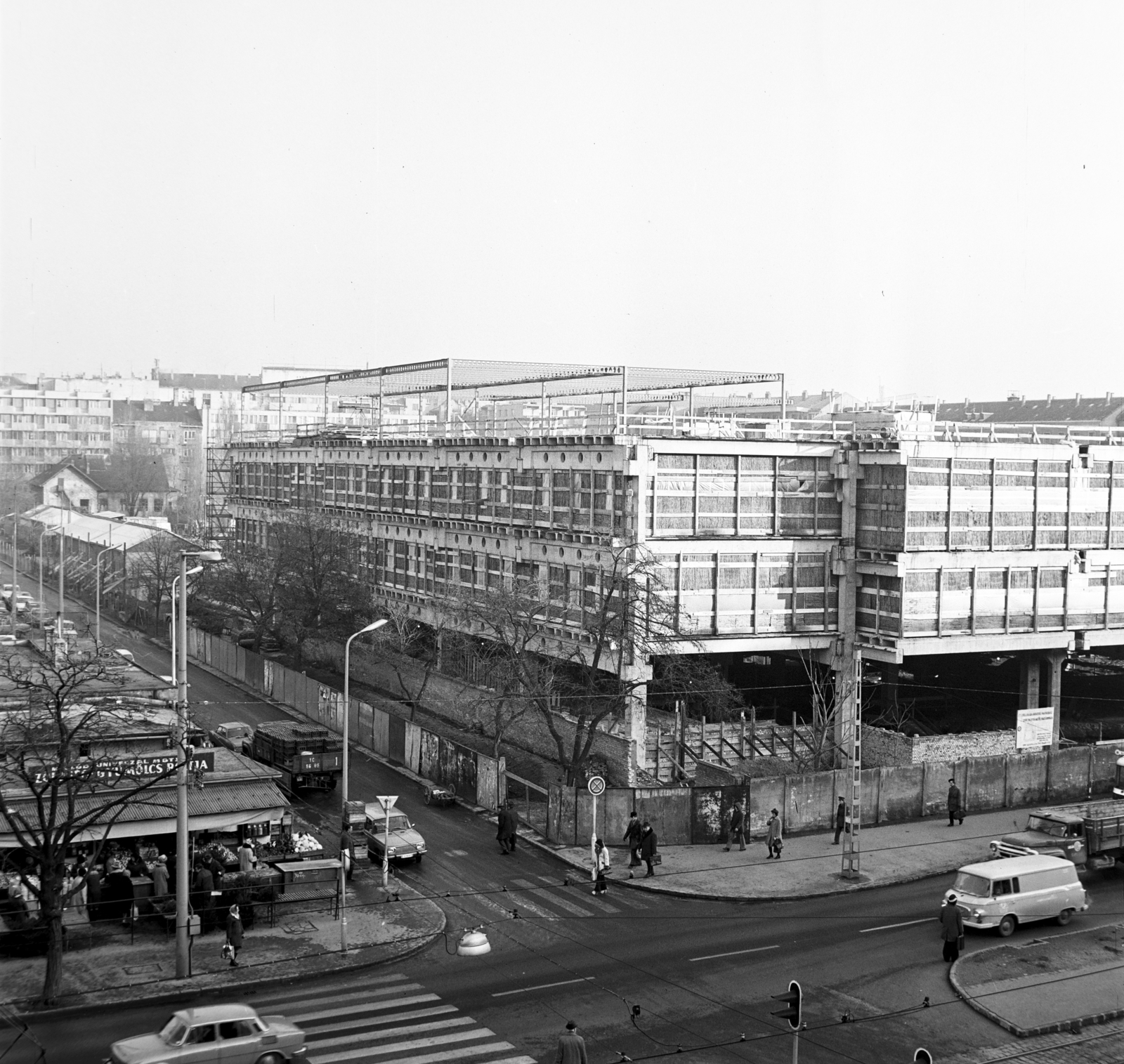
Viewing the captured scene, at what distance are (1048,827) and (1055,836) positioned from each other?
1.18 ft

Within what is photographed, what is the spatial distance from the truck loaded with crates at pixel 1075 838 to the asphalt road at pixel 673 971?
70cm

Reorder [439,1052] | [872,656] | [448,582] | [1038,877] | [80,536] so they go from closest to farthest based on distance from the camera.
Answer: [439,1052], [1038,877], [872,656], [448,582], [80,536]

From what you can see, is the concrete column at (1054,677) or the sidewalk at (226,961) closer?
the sidewalk at (226,961)

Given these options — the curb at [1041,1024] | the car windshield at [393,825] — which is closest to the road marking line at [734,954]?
the curb at [1041,1024]

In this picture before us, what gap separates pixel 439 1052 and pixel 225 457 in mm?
68378

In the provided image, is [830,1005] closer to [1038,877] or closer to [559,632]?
[1038,877]

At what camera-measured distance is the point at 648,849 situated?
2912 cm

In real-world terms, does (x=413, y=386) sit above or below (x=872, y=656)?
above

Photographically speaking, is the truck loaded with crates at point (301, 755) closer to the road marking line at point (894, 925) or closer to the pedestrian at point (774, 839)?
the pedestrian at point (774, 839)

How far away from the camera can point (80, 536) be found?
327ft

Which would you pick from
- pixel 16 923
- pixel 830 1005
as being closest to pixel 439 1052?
pixel 830 1005

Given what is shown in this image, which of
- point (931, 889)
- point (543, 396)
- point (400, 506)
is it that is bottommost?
point (931, 889)

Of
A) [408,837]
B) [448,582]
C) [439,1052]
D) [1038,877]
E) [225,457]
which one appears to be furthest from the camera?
[225,457]

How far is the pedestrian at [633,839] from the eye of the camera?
29406 mm
